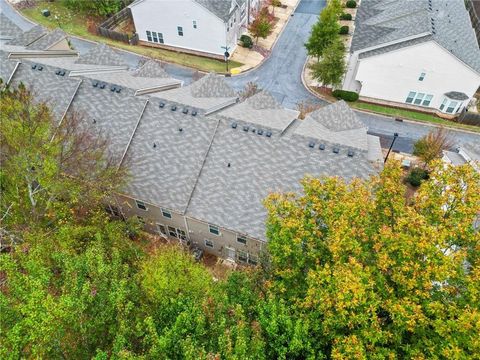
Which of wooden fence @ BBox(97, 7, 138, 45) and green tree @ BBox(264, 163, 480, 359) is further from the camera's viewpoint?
wooden fence @ BBox(97, 7, 138, 45)

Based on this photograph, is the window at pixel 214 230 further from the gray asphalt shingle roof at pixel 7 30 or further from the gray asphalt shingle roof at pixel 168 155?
the gray asphalt shingle roof at pixel 7 30

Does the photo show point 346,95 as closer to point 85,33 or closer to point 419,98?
point 419,98

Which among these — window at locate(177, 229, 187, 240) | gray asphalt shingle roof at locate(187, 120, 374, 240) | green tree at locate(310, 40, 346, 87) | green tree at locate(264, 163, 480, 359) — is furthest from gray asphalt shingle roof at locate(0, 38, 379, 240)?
green tree at locate(310, 40, 346, 87)

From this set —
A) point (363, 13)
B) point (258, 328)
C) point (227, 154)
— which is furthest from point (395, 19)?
point (258, 328)

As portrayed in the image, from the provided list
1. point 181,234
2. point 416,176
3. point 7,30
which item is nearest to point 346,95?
point 416,176

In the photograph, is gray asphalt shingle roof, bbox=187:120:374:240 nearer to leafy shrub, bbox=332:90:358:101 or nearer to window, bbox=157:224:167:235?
window, bbox=157:224:167:235

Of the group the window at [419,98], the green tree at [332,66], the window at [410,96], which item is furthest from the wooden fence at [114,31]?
the window at [419,98]
